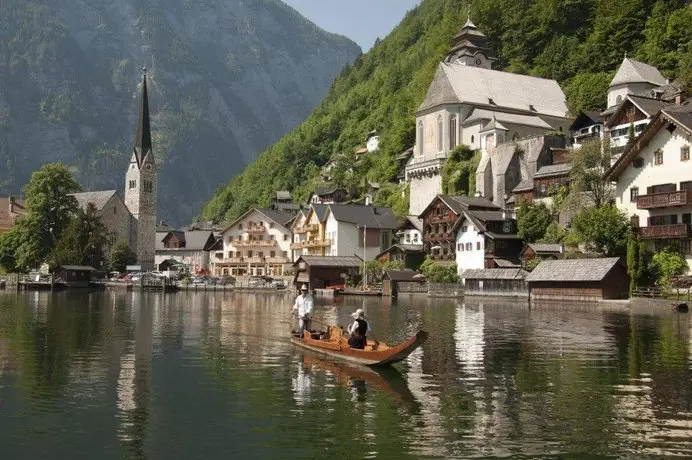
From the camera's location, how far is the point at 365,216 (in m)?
105

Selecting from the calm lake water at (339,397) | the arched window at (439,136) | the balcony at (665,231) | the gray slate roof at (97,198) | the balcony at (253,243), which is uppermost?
the arched window at (439,136)

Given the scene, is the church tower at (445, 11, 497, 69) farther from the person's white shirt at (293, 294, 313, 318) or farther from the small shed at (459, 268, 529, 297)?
the person's white shirt at (293, 294, 313, 318)

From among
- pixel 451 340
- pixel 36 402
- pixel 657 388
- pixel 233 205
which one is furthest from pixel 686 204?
pixel 233 205

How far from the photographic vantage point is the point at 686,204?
207 feet

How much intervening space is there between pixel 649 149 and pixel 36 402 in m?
58.7

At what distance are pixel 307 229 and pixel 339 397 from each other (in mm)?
91365

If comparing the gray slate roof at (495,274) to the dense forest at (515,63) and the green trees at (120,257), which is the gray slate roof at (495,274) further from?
the green trees at (120,257)

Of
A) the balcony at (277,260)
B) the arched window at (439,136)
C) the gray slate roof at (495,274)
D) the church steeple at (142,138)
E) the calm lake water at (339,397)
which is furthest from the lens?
the church steeple at (142,138)

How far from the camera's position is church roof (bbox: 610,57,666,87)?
320 ft

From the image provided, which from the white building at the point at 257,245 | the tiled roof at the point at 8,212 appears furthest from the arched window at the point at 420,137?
the tiled roof at the point at 8,212

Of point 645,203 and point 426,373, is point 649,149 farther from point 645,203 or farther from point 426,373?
point 426,373

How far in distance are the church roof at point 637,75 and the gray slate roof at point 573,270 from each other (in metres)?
38.3

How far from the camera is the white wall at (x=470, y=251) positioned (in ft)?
274

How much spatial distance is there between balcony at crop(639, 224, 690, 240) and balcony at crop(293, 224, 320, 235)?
52314 mm
